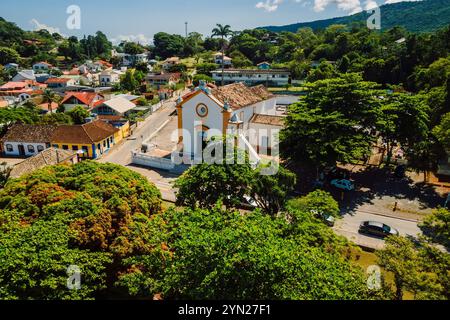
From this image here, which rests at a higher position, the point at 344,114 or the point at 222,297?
the point at 344,114

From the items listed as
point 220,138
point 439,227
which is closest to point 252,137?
point 220,138

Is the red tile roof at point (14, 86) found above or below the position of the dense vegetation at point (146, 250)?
above

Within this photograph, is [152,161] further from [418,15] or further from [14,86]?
[418,15]

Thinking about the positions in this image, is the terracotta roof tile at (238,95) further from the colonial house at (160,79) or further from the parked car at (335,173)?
the colonial house at (160,79)

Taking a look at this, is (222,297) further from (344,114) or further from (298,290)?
(344,114)

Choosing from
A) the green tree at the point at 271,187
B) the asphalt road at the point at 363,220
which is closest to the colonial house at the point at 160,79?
the asphalt road at the point at 363,220

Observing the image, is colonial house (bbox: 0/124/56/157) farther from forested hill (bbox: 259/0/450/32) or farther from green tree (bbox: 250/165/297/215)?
forested hill (bbox: 259/0/450/32)
